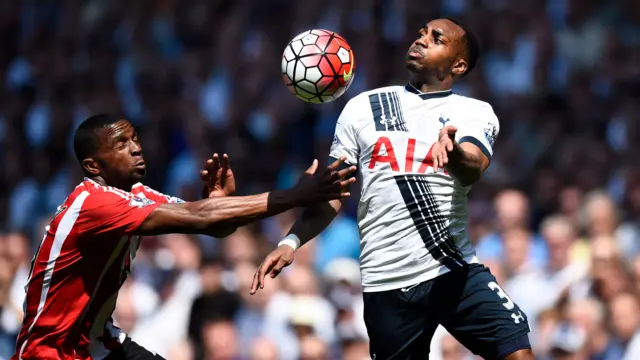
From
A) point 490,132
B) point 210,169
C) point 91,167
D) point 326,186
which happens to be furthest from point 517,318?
point 91,167

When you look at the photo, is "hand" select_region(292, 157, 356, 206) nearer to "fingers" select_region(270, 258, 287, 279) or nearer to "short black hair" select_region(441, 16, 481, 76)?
"fingers" select_region(270, 258, 287, 279)

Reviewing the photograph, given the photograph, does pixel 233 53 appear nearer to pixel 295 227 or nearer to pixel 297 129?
pixel 297 129

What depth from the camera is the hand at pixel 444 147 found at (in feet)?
→ 21.7

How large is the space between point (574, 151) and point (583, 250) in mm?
1637

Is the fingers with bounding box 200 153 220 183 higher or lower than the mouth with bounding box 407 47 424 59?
lower

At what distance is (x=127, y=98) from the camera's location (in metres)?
16.1

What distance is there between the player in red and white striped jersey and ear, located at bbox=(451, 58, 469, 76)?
122cm

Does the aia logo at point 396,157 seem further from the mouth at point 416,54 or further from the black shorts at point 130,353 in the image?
the black shorts at point 130,353

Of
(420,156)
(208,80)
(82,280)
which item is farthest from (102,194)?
(208,80)

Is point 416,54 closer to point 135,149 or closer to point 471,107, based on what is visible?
point 471,107

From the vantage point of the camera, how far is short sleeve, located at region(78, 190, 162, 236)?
7.02 meters

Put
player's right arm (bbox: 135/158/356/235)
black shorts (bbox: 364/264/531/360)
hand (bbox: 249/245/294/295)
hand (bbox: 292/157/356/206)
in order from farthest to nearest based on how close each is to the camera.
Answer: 1. black shorts (bbox: 364/264/531/360)
2. hand (bbox: 249/245/294/295)
3. player's right arm (bbox: 135/158/356/235)
4. hand (bbox: 292/157/356/206)

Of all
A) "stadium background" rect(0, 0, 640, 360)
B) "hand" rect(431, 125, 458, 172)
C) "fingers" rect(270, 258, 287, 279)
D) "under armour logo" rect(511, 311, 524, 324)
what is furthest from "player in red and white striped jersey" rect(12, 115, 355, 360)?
"stadium background" rect(0, 0, 640, 360)

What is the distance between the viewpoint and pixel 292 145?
14.5 meters
